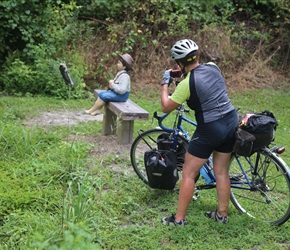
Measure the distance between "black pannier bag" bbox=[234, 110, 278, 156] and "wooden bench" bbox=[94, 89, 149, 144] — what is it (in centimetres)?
207

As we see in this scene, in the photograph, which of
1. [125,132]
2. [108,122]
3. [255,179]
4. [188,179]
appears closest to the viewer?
[188,179]

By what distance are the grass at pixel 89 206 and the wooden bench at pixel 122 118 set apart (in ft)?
1.24

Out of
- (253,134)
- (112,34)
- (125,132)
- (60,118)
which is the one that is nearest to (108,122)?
(125,132)

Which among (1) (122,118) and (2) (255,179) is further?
(1) (122,118)

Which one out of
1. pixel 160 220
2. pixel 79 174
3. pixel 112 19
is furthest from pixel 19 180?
pixel 112 19

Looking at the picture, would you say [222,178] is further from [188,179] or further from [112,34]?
[112,34]

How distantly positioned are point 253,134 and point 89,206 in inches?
64.3

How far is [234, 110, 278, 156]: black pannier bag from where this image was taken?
4168 mm

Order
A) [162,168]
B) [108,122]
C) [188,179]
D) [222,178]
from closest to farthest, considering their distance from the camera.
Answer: [188,179] < [222,178] < [162,168] < [108,122]

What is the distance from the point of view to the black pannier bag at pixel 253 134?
4.17 m

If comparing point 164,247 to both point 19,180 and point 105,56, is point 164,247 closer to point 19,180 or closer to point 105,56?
point 19,180

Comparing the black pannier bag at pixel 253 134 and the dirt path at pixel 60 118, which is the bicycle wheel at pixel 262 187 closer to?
the black pannier bag at pixel 253 134

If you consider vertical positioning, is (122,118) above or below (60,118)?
above

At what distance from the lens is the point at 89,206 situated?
4.14 meters
